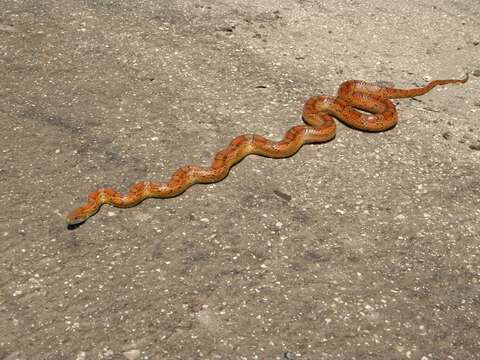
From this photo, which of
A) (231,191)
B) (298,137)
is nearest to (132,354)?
(231,191)

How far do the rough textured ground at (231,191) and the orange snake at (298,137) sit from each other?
0.16 meters

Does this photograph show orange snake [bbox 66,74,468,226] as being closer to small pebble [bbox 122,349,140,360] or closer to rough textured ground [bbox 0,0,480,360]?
rough textured ground [bbox 0,0,480,360]

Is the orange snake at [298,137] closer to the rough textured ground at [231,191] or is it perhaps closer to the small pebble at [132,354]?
the rough textured ground at [231,191]

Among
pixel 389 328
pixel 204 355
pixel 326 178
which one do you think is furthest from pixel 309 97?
pixel 204 355

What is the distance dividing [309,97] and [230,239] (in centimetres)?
363

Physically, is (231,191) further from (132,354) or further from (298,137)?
(132,354)

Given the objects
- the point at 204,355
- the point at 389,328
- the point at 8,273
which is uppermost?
the point at 389,328

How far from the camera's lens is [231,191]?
24.2ft

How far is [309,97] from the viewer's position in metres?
9.29

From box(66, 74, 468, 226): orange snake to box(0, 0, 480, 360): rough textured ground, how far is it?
16cm

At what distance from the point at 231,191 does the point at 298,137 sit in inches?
55.9

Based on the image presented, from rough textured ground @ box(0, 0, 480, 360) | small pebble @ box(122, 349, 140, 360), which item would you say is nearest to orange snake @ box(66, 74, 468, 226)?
rough textured ground @ box(0, 0, 480, 360)

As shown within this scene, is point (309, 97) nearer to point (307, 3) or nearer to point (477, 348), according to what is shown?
point (307, 3)

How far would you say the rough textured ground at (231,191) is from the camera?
18.3 ft
